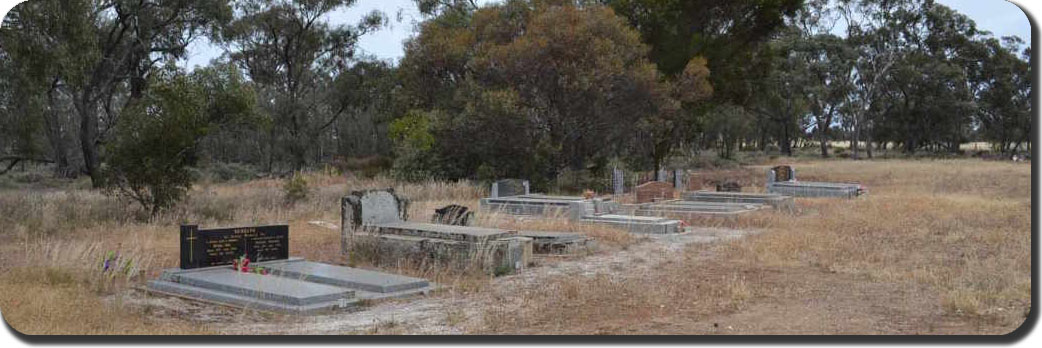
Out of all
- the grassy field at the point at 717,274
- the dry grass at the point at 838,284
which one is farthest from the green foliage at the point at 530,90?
the dry grass at the point at 838,284

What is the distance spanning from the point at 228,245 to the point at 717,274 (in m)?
5.94

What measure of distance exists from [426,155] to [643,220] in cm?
1483

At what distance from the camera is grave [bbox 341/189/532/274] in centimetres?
1106

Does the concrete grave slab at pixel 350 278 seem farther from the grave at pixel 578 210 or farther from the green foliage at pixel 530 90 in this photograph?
the green foliage at pixel 530 90

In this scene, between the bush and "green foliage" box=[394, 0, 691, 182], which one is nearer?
the bush

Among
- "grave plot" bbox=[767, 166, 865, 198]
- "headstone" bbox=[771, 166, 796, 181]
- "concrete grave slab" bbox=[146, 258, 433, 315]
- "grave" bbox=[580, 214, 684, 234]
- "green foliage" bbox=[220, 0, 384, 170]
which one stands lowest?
"concrete grave slab" bbox=[146, 258, 433, 315]

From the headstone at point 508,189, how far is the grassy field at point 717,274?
318cm

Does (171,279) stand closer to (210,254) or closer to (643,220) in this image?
(210,254)

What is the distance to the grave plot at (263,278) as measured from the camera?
27.7 ft

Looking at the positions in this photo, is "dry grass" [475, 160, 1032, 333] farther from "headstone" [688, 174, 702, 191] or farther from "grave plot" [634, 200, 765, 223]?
"headstone" [688, 174, 702, 191]

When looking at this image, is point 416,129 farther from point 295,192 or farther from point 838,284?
point 838,284

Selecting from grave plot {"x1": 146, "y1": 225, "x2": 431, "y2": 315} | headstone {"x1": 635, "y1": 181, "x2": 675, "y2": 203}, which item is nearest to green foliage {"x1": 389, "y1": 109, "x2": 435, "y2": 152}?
headstone {"x1": 635, "y1": 181, "x2": 675, "y2": 203}

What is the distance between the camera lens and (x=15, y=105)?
1883 cm

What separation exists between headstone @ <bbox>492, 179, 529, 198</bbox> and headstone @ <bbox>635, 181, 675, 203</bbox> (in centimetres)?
298
